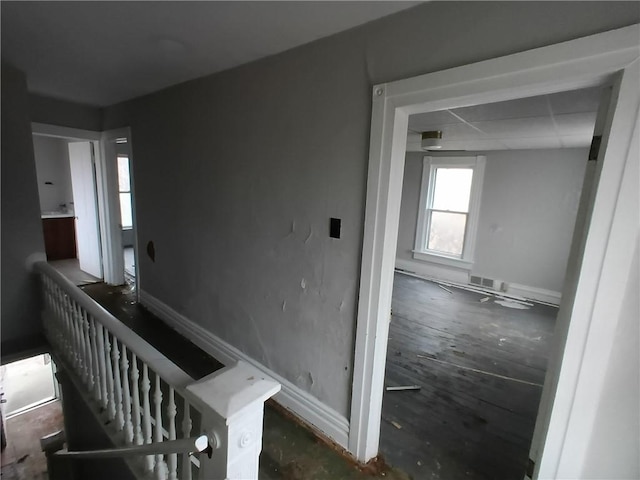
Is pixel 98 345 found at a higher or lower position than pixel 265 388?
lower

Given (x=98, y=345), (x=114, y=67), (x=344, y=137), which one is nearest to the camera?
(x=344, y=137)

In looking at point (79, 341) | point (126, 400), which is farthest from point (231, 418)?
point (79, 341)

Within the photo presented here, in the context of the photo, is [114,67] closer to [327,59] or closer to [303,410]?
[327,59]

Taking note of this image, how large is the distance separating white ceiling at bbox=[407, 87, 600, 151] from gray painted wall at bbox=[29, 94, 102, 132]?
363 centimetres

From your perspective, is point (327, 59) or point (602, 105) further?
point (327, 59)

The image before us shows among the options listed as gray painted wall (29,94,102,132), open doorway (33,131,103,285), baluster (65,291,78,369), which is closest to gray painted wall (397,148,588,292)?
baluster (65,291,78,369)

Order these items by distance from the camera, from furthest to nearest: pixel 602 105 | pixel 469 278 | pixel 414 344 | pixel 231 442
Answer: pixel 469 278 < pixel 414 344 < pixel 602 105 < pixel 231 442

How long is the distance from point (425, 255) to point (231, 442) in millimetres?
4936

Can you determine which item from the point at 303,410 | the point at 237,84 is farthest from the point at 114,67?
the point at 303,410

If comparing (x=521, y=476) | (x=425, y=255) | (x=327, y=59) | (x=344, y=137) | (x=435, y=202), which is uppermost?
(x=327, y=59)

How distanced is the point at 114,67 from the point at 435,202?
15.2 ft

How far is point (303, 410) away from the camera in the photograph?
199cm

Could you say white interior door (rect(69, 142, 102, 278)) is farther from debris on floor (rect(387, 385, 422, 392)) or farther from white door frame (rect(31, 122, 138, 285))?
debris on floor (rect(387, 385, 422, 392))

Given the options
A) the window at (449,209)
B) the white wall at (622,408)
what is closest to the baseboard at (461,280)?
the window at (449,209)
